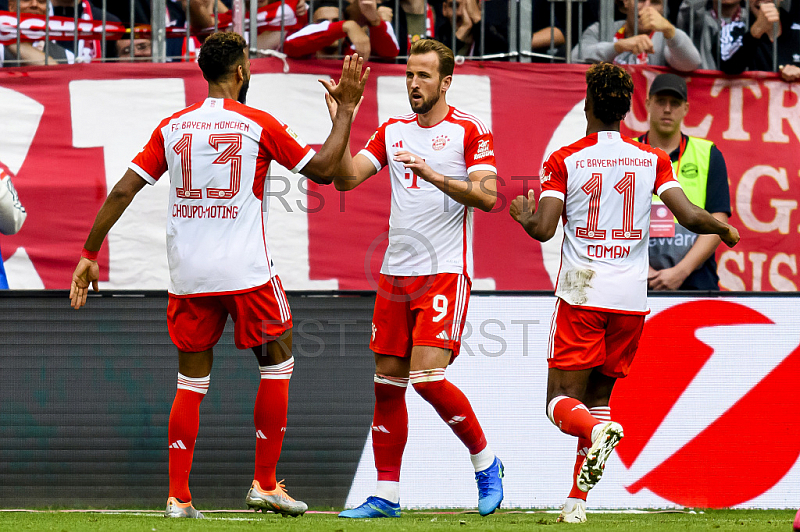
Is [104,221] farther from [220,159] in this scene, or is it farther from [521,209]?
[521,209]

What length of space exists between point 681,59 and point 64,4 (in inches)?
180

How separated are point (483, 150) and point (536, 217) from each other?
0.55m

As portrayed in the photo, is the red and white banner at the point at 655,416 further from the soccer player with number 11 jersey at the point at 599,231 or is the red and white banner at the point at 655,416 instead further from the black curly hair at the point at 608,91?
the black curly hair at the point at 608,91

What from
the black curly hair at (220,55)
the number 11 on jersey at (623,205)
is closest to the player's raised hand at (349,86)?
the black curly hair at (220,55)

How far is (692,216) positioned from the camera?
15.0 feet

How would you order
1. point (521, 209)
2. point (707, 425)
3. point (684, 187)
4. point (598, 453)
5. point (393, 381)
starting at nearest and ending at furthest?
point (598, 453), point (521, 209), point (393, 381), point (707, 425), point (684, 187)

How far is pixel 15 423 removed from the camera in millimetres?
5445

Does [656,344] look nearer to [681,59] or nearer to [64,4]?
[681,59]

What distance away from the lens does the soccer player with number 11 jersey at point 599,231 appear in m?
4.59

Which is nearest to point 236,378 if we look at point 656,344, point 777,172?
point 656,344

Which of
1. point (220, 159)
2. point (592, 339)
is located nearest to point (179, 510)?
point (220, 159)

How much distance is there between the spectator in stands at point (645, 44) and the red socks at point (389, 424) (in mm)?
3452

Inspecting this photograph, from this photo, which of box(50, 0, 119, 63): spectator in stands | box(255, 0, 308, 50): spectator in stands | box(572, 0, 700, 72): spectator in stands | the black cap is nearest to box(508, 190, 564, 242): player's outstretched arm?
the black cap

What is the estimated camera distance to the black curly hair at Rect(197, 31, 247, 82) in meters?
4.69
